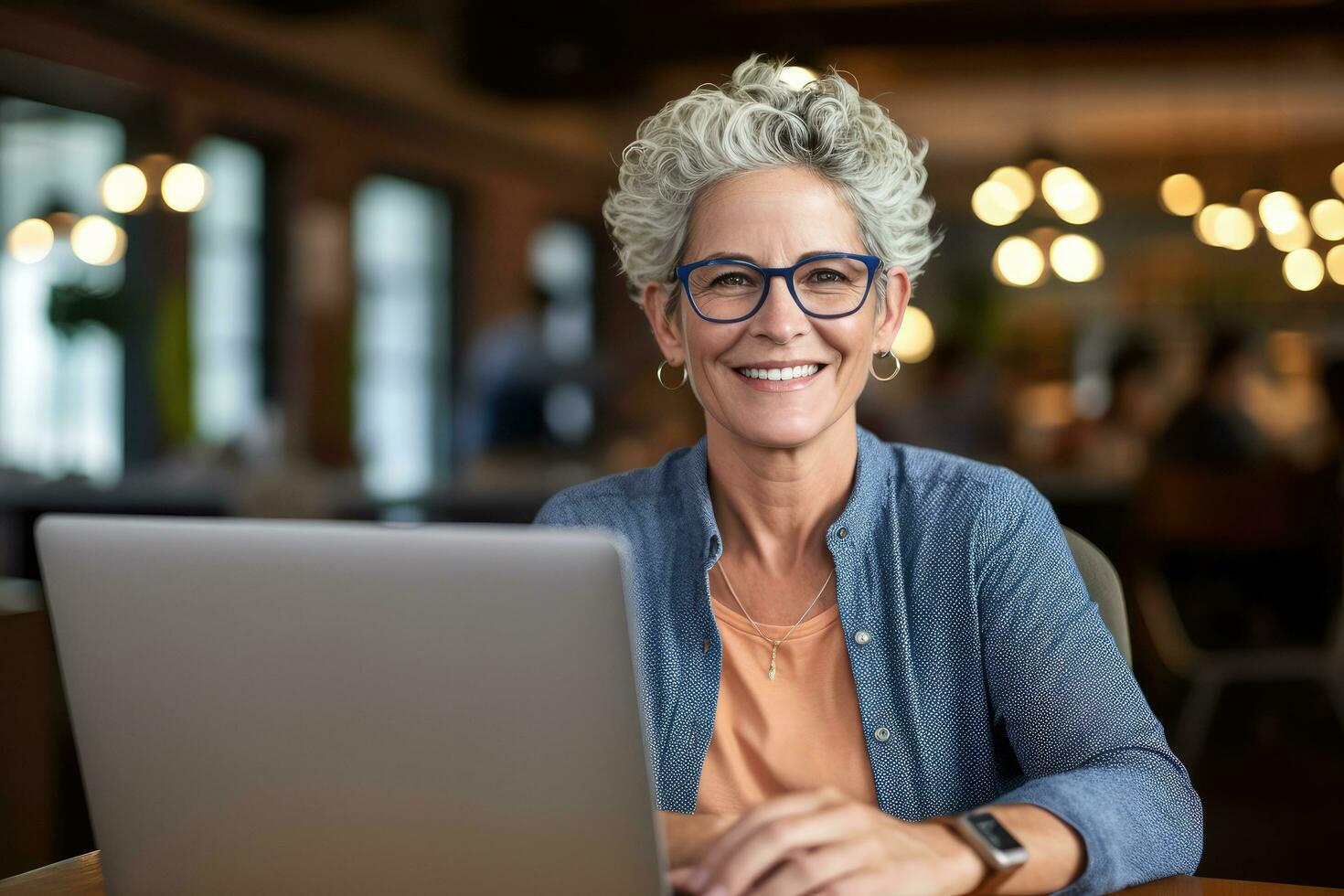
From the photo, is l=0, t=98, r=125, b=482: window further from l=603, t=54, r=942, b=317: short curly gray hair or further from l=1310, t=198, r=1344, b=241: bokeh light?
l=1310, t=198, r=1344, b=241: bokeh light

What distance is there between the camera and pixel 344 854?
759mm

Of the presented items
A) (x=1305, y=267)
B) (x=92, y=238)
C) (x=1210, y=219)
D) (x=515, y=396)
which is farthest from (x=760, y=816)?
(x=1305, y=267)

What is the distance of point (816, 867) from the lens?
2.67 feet

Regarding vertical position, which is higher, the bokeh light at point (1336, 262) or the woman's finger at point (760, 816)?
the bokeh light at point (1336, 262)

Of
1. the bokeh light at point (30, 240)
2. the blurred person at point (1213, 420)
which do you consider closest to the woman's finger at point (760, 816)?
the bokeh light at point (30, 240)

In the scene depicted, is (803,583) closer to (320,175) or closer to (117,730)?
(117,730)

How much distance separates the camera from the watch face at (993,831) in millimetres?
896

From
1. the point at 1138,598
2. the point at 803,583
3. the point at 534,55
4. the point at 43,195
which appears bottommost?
the point at 1138,598

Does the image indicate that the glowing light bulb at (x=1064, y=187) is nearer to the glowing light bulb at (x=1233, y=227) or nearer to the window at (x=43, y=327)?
the glowing light bulb at (x=1233, y=227)

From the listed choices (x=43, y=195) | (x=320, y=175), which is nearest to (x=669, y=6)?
(x=320, y=175)

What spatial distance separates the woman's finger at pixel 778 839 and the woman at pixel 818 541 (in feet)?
1.03

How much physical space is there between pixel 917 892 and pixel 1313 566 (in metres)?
4.46

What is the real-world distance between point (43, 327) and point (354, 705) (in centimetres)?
504

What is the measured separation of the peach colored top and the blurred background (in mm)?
886
